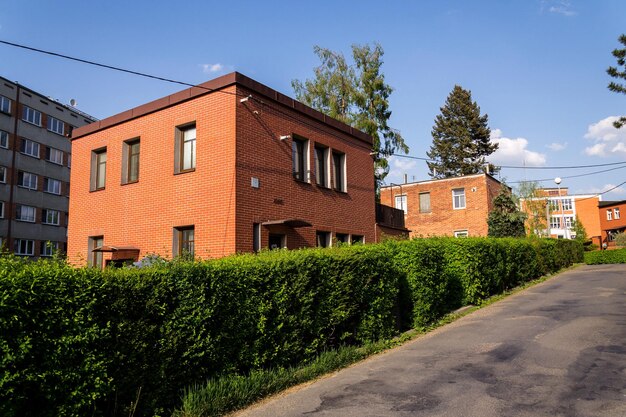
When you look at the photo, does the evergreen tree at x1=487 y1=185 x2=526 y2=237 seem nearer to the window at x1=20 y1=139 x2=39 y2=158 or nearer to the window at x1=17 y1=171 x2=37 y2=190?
the window at x1=17 y1=171 x2=37 y2=190

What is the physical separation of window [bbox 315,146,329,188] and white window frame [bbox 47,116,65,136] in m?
40.5

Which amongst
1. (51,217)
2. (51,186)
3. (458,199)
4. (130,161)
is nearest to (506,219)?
(458,199)

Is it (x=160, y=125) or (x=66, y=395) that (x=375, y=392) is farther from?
(x=160, y=125)

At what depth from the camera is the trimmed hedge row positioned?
162 inches

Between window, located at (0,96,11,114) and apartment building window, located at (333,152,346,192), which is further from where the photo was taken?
window, located at (0,96,11,114)

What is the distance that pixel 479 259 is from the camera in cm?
1377

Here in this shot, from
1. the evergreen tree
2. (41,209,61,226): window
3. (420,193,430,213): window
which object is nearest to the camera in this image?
Answer: the evergreen tree

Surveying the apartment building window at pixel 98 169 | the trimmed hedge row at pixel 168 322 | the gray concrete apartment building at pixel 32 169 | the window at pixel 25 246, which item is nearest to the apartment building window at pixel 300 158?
the trimmed hedge row at pixel 168 322

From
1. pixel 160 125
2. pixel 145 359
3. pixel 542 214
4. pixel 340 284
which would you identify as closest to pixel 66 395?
pixel 145 359

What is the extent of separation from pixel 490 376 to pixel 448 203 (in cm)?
3079

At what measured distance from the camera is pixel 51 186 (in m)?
45.8

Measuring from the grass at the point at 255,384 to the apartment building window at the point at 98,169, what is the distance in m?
12.4

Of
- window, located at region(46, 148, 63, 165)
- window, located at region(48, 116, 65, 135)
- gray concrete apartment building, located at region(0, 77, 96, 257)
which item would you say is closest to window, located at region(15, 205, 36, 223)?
gray concrete apartment building, located at region(0, 77, 96, 257)

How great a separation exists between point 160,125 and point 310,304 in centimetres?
950
